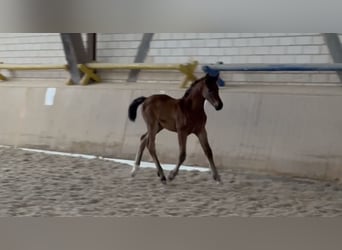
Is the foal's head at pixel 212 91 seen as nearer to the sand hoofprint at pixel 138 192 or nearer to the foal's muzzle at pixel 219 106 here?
the foal's muzzle at pixel 219 106

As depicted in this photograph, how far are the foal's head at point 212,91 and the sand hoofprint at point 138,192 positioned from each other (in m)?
0.13

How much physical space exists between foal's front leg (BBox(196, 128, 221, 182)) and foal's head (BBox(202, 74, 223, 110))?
0.19 feet

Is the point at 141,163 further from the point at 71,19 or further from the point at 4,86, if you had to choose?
the point at 71,19

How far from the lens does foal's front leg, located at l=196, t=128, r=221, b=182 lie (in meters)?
0.90

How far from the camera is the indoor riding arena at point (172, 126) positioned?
2.83ft

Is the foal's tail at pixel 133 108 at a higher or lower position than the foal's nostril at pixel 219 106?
lower

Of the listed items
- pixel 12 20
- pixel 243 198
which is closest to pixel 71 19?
pixel 12 20

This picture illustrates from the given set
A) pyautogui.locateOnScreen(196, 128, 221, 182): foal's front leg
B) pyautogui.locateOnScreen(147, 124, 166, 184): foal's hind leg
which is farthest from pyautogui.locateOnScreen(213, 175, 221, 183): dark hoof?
pyautogui.locateOnScreen(147, 124, 166, 184): foal's hind leg

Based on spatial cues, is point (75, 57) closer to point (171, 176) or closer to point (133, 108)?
point (133, 108)

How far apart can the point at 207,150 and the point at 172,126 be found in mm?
88

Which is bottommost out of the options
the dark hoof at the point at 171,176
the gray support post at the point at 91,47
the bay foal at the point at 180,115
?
the dark hoof at the point at 171,176

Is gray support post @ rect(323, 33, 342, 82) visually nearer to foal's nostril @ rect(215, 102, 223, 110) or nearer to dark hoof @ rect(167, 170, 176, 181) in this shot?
foal's nostril @ rect(215, 102, 223, 110)

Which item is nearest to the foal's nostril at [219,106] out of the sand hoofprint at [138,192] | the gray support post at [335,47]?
the sand hoofprint at [138,192]

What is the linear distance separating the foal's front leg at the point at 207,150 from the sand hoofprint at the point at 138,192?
0.01 metres
